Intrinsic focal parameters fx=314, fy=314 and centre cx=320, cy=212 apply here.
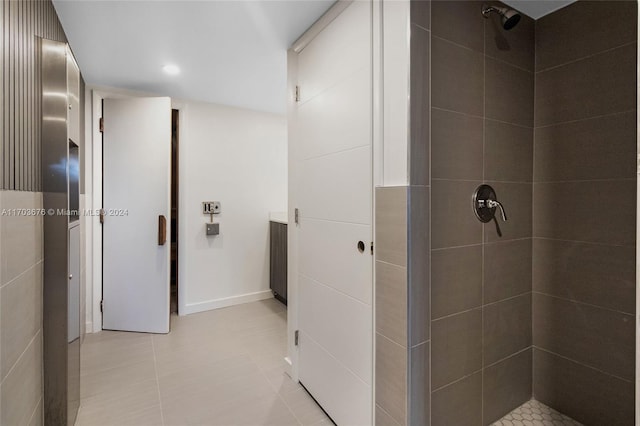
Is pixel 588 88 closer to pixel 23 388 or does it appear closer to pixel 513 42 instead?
pixel 513 42

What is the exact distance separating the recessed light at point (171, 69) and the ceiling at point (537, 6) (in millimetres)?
2166

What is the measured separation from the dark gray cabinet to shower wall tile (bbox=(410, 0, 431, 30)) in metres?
2.30

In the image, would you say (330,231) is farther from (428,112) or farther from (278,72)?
(278,72)

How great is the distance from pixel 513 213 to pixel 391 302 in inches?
36.9

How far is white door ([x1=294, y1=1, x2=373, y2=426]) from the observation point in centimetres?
141

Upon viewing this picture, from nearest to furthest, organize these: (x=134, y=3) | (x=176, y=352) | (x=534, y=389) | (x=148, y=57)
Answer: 1. (x=134, y=3)
2. (x=534, y=389)
3. (x=148, y=57)
4. (x=176, y=352)

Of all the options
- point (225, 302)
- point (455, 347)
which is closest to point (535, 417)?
point (455, 347)

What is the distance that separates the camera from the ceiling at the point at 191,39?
5.37ft

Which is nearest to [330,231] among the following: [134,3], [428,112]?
[428,112]

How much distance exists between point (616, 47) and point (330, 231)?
1621 mm

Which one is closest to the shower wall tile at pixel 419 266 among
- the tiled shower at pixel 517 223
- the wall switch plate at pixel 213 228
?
the tiled shower at pixel 517 223

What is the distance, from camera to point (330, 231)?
1.65 meters

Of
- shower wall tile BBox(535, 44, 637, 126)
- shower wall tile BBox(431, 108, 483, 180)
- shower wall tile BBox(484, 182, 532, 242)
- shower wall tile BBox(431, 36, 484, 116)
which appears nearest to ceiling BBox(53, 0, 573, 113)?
shower wall tile BBox(535, 44, 637, 126)

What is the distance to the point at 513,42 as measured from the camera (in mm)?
1672
